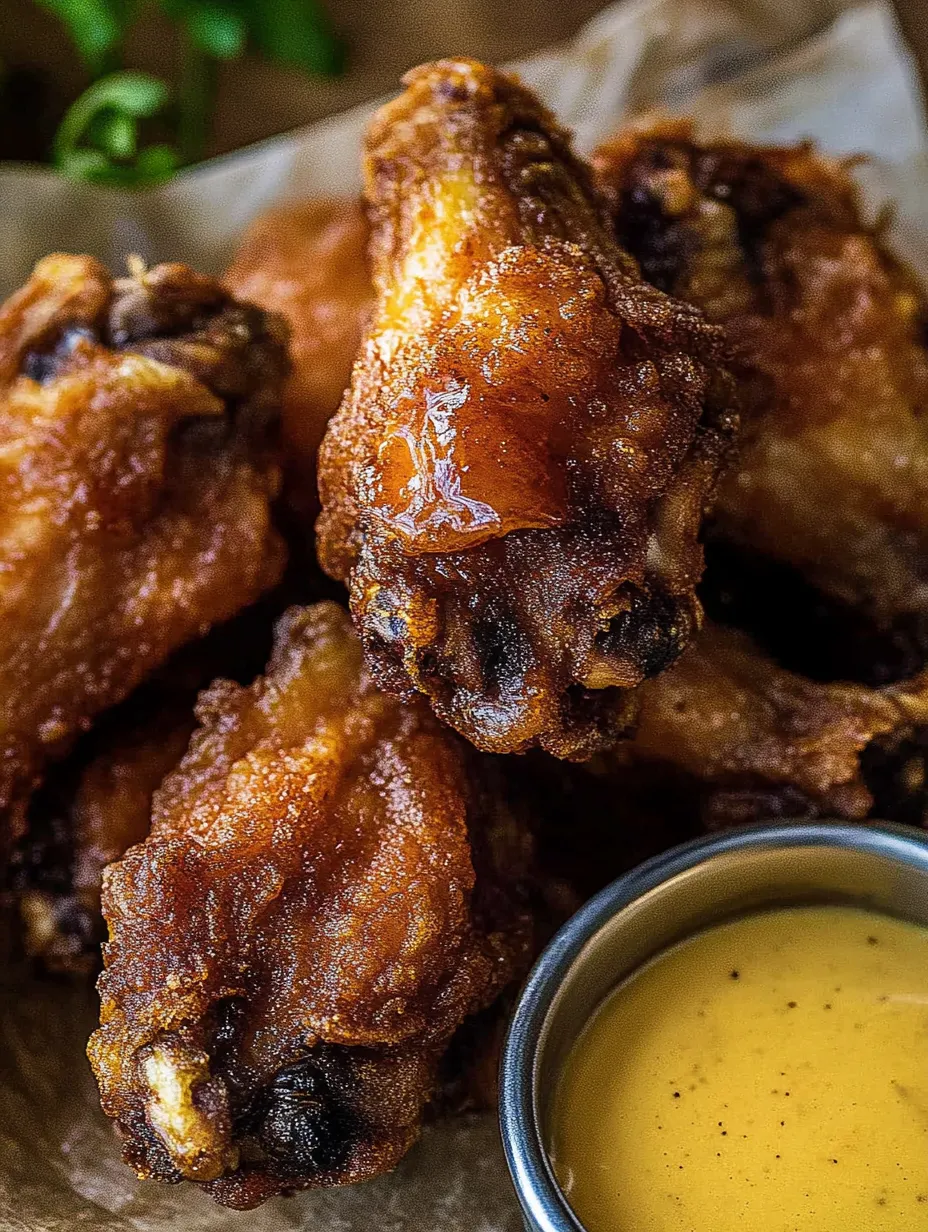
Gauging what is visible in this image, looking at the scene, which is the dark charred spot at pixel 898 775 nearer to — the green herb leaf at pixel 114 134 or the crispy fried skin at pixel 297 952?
the crispy fried skin at pixel 297 952

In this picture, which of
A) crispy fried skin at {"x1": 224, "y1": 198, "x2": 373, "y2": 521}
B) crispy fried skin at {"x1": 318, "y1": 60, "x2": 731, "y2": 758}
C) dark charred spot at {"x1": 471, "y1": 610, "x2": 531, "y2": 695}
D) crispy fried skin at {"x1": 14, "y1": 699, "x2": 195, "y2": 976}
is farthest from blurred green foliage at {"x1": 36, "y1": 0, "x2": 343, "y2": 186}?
dark charred spot at {"x1": 471, "y1": 610, "x2": 531, "y2": 695}

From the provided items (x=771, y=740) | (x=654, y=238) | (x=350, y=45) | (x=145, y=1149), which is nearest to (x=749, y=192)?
(x=654, y=238)

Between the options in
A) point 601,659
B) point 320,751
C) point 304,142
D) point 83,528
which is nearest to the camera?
point 601,659

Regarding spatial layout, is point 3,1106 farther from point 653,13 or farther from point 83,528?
point 653,13

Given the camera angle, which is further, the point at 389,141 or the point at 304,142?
the point at 304,142

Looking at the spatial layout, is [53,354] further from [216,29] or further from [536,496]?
[216,29]

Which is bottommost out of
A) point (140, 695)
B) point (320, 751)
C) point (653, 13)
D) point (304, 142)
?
point (140, 695)

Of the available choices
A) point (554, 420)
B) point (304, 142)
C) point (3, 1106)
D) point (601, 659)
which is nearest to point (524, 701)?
point (601, 659)
